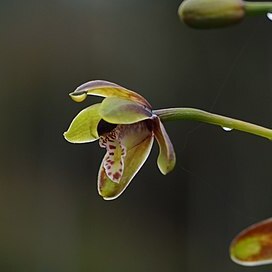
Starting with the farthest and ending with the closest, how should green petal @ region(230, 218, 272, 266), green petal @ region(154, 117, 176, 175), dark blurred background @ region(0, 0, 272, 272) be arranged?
dark blurred background @ region(0, 0, 272, 272)
green petal @ region(154, 117, 176, 175)
green petal @ region(230, 218, 272, 266)

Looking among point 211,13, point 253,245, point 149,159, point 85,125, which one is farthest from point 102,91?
point 149,159

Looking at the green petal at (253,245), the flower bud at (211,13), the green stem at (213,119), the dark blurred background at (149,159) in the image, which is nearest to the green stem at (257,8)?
the flower bud at (211,13)

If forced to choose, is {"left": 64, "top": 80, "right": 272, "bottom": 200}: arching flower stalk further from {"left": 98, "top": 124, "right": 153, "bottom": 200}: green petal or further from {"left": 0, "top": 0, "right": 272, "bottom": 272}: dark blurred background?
{"left": 0, "top": 0, "right": 272, "bottom": 272}: dark blurred background

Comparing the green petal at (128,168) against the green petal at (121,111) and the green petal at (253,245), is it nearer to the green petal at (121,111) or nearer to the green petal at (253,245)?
the green petal at (121,111)

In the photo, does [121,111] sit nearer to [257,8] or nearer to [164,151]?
[164,151]

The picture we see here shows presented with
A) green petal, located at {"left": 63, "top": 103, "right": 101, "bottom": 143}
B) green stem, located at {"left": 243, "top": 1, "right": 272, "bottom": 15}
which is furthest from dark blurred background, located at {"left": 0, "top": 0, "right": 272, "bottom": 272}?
green stem, located at {"left": 243, "top": 1, "right": 272, "bottom": 15}

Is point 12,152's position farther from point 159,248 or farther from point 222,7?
point 222,7
